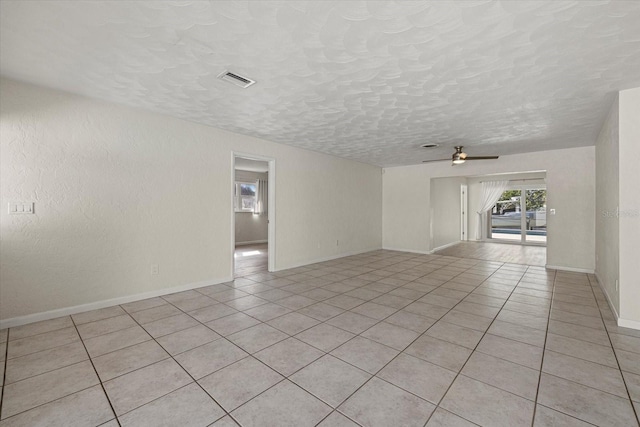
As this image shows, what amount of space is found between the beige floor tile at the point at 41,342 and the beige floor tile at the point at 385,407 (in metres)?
2.64

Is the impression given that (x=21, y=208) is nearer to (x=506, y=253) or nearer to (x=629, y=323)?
(x=629, y=323)

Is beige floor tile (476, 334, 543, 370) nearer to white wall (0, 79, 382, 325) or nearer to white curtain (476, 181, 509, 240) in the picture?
white wall (0, 79, 382, 325)

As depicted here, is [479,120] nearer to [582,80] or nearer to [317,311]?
[582,80]

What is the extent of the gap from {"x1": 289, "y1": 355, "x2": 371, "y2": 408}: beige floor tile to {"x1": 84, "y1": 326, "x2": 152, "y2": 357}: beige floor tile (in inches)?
63.8

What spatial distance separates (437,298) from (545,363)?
5.08 feet

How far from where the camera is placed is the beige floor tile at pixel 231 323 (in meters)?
2.64

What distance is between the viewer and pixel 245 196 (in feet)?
30.0

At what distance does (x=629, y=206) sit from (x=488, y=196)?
25.3 ft

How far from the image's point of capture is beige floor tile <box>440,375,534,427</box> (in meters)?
1.51

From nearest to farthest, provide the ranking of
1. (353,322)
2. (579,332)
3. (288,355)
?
1. (288,355)
2. (579,332)
3. (353,322)

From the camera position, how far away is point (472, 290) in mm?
3971

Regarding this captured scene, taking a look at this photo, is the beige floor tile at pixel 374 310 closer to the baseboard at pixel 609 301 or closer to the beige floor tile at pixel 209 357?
the beige floor tile at pixel 209 357

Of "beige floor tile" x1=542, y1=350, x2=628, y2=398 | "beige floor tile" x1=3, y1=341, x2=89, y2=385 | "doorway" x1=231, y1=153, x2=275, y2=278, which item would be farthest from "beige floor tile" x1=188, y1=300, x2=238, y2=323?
"doorway" x1=231, y1=153, x2=275, y2=278

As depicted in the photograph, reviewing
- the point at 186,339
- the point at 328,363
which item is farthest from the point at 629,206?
the point at 186,339
